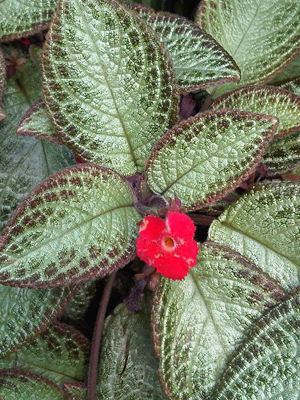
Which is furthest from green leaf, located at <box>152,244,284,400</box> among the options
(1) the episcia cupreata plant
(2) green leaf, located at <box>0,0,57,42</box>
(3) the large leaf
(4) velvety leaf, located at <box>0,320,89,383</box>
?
(2) green leaf, located at <box>0,0,57,42</box>

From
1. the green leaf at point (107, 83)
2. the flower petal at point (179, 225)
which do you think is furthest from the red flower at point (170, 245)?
the green leaf at point (107, 83)

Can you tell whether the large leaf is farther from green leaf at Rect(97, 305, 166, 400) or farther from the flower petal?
the flower petal

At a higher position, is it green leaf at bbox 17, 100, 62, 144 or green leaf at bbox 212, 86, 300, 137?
green leaf at bbox 212, 86, 300, 137

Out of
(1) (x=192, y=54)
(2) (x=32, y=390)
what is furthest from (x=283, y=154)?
(2) (x=32, y=390)

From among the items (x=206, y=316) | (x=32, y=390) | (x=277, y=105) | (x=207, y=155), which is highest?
(x=277, y=105)

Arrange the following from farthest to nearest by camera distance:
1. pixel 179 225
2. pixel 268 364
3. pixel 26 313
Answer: pixel 26 313, pixel 268 364, pixel 179 225

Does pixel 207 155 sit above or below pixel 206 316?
above

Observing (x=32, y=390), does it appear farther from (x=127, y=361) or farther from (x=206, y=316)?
(x=206, y=316)
